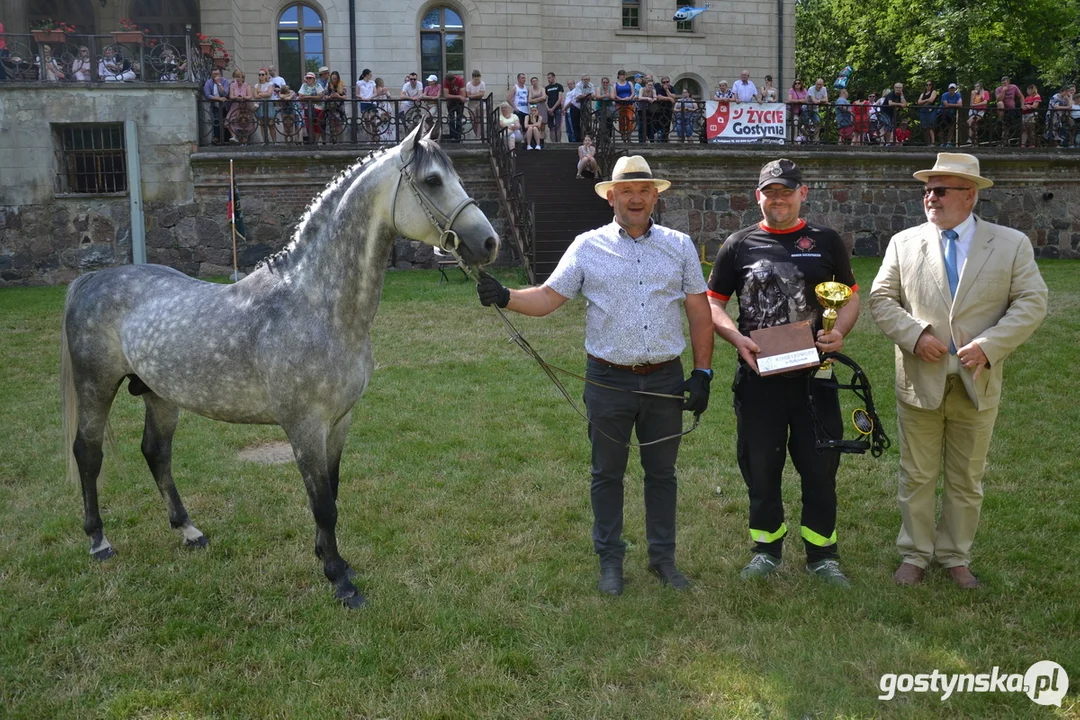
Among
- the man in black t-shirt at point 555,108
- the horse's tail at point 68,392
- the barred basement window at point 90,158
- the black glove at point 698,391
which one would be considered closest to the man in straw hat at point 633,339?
the black glove at point 698,391

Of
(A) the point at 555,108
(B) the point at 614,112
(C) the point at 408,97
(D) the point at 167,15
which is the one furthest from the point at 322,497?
(D) the point at 167,15

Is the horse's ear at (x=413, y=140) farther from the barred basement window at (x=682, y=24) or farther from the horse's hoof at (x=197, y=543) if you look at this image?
the barred basement window at (x=682, y=24)

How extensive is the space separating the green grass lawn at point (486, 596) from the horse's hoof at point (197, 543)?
0.31ft

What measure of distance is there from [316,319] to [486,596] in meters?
1.70

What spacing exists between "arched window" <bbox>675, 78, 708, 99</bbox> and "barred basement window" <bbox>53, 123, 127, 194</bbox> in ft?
51.9

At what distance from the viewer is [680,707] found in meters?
3.76

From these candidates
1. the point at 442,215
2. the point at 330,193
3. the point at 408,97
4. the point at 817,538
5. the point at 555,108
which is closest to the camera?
the point at 442,215

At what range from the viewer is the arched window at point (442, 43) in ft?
82.3

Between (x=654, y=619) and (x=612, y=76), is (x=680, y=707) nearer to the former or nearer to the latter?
(x=654, y=619)

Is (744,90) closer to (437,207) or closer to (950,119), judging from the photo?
(950,119)

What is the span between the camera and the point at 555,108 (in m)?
22.4

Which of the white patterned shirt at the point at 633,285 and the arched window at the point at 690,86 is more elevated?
the arched window at the point at 690,86

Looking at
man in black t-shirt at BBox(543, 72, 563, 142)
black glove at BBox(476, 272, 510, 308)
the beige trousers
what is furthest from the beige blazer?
man in black t-shirt at BBox(543, 72, 563, 142)

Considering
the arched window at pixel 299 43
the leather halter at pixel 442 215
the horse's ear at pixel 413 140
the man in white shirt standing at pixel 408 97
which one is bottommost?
the leather halter at pixel 442 215
